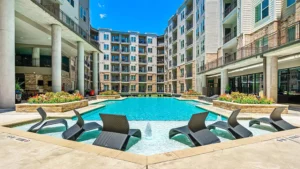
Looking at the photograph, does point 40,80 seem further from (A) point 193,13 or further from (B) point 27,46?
(A) point 193,13

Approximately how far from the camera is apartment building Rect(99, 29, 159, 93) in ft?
172

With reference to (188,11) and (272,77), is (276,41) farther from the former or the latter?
(188,11)

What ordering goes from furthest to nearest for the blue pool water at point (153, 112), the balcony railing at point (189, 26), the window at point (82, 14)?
the balcony railing at point (189, 26)
the window at point (82, 14)
the blue pool water at point (153, 112)

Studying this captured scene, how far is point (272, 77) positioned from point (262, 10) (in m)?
8.19

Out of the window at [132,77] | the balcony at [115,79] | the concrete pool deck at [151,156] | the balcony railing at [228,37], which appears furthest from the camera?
the window at [132,77]

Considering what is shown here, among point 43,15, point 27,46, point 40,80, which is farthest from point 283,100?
point 27,46

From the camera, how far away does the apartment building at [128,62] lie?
52562 mm

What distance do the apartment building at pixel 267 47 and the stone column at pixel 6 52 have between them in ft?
59.7

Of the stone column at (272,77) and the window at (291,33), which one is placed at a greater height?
the window at (291,33)

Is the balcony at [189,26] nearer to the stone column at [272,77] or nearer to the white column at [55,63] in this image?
the stone column at [272,77]

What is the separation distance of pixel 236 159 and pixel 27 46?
95.5 feet

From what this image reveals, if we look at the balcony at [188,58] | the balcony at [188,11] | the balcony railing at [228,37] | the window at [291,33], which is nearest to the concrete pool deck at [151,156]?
the window at [291,33]

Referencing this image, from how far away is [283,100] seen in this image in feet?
56.1

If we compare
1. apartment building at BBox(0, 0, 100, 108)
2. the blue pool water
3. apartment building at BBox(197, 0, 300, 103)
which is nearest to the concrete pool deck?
the blue pool water
